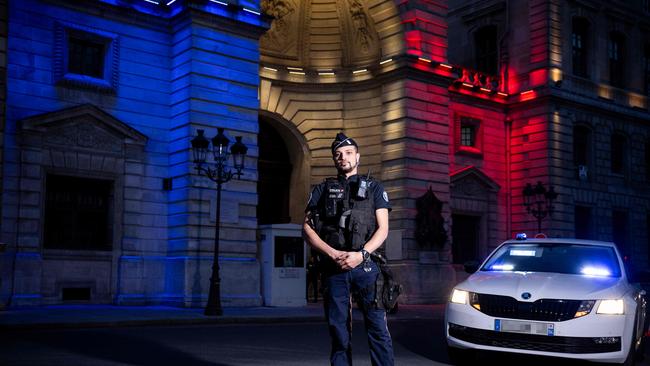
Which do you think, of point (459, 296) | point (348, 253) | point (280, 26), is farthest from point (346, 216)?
point (280, 26)

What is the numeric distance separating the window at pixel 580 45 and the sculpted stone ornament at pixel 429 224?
1123 cm

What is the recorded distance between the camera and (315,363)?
30.8ft

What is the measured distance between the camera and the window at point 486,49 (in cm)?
3400

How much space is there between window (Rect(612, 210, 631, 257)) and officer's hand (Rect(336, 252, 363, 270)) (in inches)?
1207

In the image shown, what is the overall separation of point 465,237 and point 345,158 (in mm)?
24667

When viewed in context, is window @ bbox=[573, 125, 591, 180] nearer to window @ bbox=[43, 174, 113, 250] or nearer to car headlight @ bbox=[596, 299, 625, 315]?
window @ bbox=[43, 174, 113, 250]

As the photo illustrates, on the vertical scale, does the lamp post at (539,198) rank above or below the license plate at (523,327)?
above

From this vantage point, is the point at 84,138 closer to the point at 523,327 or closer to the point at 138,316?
the point at 138,316

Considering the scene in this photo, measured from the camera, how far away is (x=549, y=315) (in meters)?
8.43

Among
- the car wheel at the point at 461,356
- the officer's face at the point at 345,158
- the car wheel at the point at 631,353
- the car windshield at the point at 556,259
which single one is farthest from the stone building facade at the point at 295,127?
the officer's face at the point at 345,158

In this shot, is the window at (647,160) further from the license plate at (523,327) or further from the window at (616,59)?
the license plate at (523,327)

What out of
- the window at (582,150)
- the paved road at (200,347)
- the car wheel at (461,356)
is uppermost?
the window at (582,150)

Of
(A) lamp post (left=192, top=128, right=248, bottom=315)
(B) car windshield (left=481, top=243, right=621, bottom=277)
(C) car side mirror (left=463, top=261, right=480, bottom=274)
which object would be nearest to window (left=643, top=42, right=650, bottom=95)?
(A) lamp post (left=192, top=128, right=248, bottom=315)

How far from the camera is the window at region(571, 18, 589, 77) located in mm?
33250
